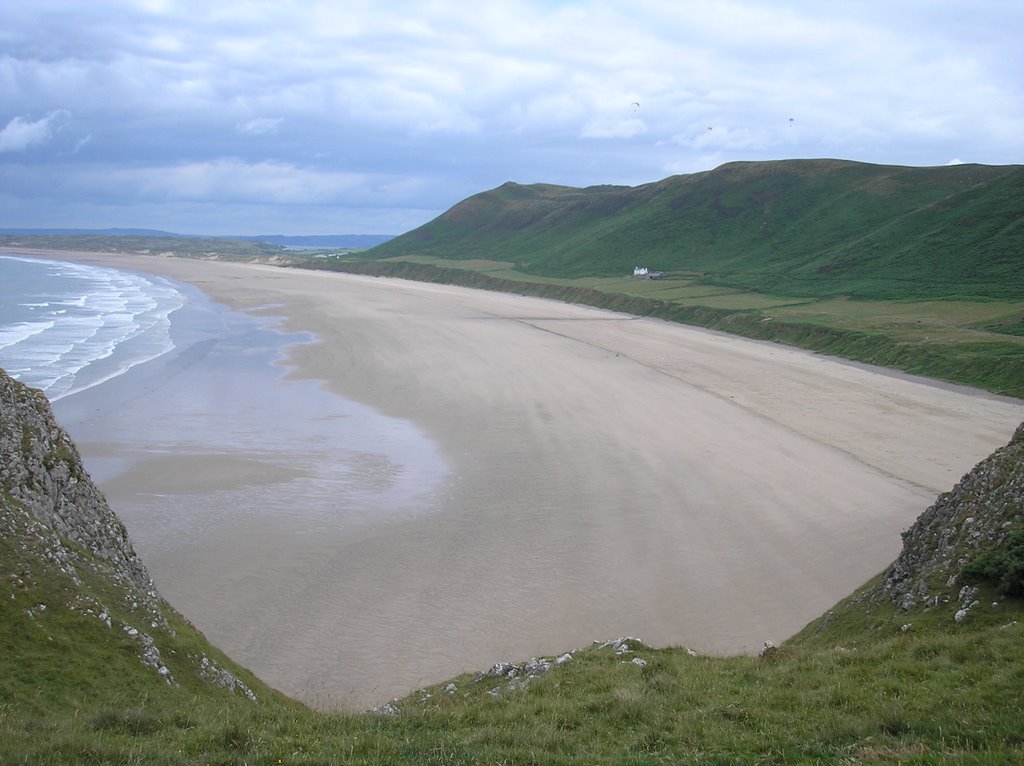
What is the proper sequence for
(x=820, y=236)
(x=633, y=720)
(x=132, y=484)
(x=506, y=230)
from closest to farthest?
(x=633, y=720)
(x=132, y=484)
(x=820, y=236)
(x=506, y=230)

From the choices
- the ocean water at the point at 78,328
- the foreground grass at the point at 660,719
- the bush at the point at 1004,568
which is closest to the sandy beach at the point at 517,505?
the foreground grass at the point at 660,719

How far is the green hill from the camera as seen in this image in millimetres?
6973

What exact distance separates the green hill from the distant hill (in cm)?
5972

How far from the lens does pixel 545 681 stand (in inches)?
386

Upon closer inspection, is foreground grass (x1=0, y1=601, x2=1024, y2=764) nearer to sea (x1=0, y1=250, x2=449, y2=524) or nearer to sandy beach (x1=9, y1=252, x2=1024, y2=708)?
sandy beach (x1=9, y1=252, x2=1024, y2=708)

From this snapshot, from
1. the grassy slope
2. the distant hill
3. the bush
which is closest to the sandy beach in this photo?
the bush

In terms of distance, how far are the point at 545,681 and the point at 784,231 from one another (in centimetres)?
12065

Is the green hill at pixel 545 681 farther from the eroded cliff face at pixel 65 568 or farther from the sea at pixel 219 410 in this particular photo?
the sea at pixel 219 410

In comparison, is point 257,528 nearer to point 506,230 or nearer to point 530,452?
point 530,452

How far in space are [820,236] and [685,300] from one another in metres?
46.6

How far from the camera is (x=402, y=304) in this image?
3078 inches

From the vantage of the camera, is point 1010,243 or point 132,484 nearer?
point 132,484

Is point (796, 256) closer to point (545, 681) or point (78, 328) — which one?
→ point (78, 328)

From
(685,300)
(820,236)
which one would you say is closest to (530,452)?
(685,300)
